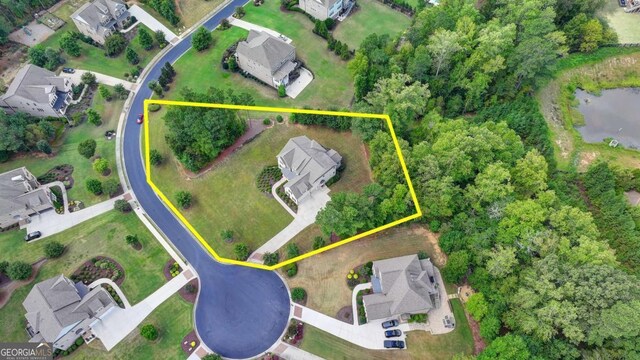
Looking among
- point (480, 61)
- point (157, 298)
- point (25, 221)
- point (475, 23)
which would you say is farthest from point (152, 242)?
point (475, 23)

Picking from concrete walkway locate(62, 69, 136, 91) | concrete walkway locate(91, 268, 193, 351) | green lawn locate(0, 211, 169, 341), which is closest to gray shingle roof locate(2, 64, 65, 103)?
concrete walkway locate(62, 69, 136, 91)

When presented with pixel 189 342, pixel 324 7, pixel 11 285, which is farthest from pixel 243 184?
pixel 324 7

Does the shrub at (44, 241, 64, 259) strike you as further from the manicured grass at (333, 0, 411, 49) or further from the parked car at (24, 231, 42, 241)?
the manicured grass at (333, 0, 411, 49)

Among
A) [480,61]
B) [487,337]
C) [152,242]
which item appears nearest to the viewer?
[487,337]

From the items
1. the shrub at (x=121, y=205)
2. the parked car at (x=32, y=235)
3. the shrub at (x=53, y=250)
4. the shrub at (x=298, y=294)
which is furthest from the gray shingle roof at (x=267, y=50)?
the parked car at (x=32, y=235)

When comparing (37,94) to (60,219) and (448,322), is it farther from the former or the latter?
(448,322)

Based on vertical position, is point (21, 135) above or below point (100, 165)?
above

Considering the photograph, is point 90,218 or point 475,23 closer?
point 90,218

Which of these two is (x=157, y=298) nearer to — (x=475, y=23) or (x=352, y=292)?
(x=352, y=292)
